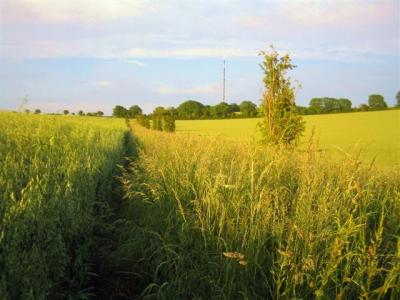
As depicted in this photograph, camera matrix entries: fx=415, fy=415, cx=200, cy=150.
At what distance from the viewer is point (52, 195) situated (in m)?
3.28

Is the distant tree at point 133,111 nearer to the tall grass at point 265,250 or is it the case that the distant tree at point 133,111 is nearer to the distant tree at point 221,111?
the distant tree at point 221,111

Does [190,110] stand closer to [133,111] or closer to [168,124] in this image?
[133,111]

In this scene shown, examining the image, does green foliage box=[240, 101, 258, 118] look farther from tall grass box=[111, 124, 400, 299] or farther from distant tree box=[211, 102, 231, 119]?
tall grass box=[111, 124, 400, 299]

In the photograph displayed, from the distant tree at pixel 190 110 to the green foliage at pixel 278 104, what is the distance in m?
61.4

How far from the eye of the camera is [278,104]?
14008mm

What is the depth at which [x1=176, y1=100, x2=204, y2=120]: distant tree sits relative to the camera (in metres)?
77.5

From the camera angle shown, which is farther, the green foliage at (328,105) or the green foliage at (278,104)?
the green foliage at (328,105)

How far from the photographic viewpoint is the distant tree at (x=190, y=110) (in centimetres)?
7754

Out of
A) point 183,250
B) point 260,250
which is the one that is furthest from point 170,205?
point 260,250

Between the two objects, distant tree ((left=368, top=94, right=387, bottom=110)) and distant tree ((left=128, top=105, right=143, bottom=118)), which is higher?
distant tree ((left=368, top=94, right=387, bottom=110))

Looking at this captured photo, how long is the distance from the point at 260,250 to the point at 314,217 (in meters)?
0.73

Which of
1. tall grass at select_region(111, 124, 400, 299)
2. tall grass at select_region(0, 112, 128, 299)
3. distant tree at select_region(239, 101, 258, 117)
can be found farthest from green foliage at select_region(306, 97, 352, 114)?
tall grass at select_region(0, 112, 128, 299)

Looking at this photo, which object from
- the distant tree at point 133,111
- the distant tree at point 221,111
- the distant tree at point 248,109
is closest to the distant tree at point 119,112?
the distant tree at point 133,111

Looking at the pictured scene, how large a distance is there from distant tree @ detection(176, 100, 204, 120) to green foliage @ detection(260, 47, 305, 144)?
201 ft
